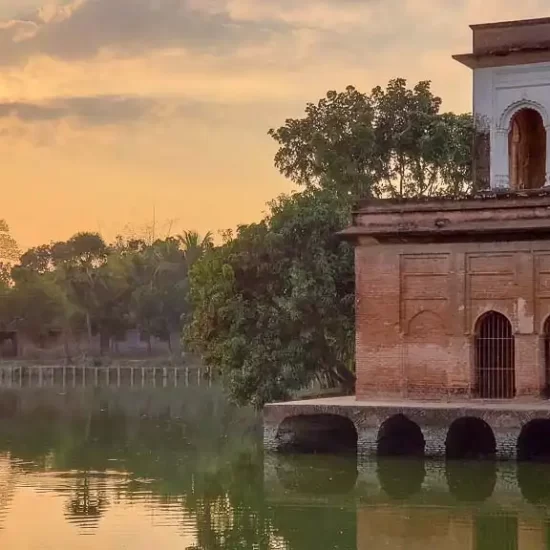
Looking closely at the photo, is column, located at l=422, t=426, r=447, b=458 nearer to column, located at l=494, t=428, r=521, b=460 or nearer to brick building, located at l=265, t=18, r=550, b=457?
brick building, located at l=265, t=18, r=550, b=457

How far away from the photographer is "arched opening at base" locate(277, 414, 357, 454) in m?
27.5

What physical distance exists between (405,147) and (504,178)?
10923mm

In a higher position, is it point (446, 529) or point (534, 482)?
point (534, 482)

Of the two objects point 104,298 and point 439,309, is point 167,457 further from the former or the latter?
point 104,298

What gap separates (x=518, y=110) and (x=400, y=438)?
7.74 m

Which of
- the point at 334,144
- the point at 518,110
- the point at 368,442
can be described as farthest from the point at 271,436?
the point at 334,144

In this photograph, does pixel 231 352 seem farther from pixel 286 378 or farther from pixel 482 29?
pixel 482 29

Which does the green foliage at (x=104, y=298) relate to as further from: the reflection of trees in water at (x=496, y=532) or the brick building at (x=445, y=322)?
the reflection of trees in water at (x=496, y=532)

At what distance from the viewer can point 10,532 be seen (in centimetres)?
1802

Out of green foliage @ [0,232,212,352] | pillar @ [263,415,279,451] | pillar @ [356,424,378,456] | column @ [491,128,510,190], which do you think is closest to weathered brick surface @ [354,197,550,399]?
pillar @ [356,424,378,456]

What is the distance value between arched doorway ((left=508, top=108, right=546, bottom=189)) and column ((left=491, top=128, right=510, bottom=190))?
0.26 metres

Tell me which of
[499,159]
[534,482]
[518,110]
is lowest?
[534,482]

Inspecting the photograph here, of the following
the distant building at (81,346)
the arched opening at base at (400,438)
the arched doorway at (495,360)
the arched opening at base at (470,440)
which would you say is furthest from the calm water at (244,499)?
the distant building at (81,346)

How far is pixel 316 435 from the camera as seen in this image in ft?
94.6
